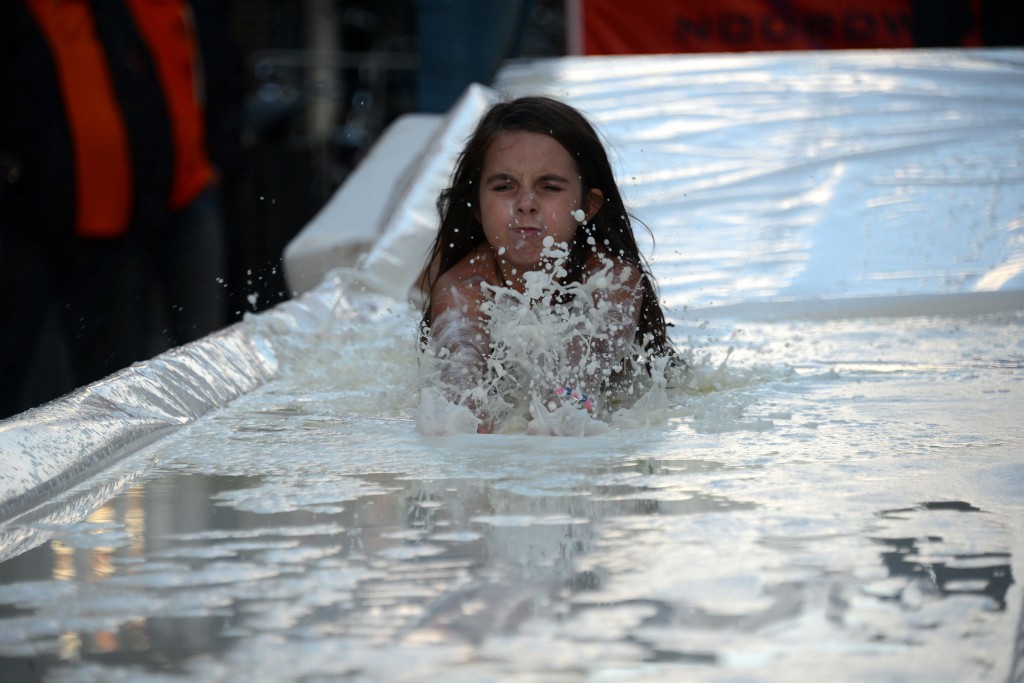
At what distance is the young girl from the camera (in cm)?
170

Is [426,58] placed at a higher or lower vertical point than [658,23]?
lower

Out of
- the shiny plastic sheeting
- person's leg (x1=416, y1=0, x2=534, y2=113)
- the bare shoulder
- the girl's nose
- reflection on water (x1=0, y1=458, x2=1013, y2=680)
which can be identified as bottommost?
reflection on water (x1=0, y1=458, x2=1013, y2=680)

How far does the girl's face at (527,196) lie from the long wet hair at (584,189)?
21 millimetres

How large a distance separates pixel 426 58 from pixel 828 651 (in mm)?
3550

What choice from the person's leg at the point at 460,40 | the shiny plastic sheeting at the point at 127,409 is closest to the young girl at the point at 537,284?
the shiny plastic sheeting at the point at 127,409

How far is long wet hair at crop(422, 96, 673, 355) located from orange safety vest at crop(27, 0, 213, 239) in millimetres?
1729

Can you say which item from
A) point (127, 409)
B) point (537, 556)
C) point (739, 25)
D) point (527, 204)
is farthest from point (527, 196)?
point (739, 25)

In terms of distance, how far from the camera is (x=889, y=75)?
12.9 feet

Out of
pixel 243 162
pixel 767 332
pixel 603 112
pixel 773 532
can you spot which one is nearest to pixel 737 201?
pixel 603 112

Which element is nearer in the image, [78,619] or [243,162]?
[78,619]

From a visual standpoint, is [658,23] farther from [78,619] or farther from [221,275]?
[78,619]

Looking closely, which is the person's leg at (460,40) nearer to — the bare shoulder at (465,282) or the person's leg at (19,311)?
the person's leg at (19,311)

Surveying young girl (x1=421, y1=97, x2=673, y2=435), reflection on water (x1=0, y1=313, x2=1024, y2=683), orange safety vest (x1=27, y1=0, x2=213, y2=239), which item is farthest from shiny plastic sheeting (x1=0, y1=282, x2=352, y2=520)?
orange safety vest (x1=27, y1=0, x2=213, y2=239)

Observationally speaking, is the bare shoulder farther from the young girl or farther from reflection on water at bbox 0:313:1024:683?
reflection on water at bbox 0:313:1024:683
